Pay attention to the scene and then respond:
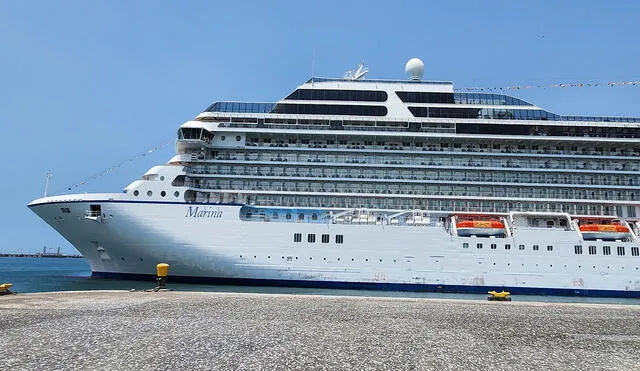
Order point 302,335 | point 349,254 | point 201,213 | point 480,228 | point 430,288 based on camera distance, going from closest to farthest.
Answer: point 302,335 → point 430,288 → point 349,254 → point 201,213 → point 480,228

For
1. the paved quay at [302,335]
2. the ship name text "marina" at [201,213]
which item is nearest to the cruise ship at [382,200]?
the ship name text "marina" at [201,213]

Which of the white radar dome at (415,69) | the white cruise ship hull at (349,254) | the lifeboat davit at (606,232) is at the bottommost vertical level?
the white cruise ship hull at (349,254)

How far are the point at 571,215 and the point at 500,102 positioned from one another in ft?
30.2

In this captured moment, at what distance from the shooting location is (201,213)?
25.1 metres

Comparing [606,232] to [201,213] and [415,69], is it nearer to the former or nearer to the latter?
[415,69]

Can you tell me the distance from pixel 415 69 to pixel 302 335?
2858cm

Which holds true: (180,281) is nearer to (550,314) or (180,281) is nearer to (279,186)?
(279,186)

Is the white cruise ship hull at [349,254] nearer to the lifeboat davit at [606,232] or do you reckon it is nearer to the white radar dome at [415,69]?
the lifeboat davit at [606,232]

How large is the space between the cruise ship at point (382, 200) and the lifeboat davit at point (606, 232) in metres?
0.07

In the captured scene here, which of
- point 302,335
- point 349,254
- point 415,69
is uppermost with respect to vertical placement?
point 415,69

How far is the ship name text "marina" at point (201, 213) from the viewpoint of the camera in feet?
82.3

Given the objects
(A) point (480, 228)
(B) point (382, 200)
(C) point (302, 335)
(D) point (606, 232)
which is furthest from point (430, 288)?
(C) point (302, 335)

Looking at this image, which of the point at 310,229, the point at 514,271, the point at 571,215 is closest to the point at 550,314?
the point at 514,271

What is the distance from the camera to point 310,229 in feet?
82.7
